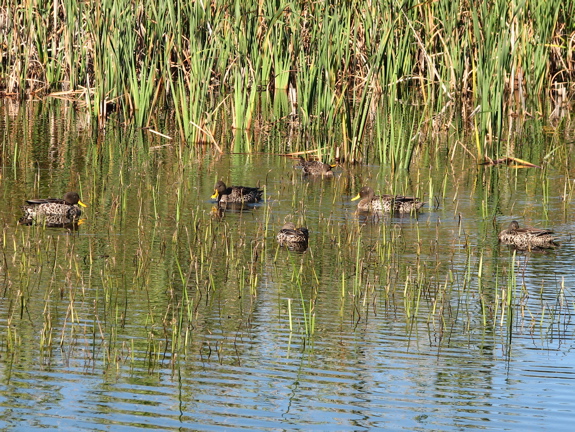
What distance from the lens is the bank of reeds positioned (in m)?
15.7

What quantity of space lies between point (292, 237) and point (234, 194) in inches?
92.3

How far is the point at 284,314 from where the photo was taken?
8148 mm

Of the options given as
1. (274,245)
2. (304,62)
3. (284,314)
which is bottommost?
(284,314)

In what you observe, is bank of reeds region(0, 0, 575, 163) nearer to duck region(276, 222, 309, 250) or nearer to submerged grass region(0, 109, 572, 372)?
submerged grass region(0, 109, 572, 372)

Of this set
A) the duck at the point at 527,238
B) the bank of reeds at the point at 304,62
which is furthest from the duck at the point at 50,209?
the duck at the point at 527,238

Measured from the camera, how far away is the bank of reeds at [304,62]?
15.7 metres

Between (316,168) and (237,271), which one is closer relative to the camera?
(237,271)

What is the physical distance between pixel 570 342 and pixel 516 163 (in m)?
8.47

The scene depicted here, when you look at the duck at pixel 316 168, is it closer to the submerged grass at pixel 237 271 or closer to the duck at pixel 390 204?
the submerged grass at pixel 237 271

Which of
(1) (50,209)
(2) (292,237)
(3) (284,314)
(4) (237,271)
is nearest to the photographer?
(3) (284,314)

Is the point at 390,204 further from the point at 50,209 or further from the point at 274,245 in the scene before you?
the point at 50,209

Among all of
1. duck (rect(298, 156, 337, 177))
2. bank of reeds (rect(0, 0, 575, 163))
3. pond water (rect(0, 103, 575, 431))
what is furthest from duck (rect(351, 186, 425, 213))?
duck (rect(298, 156, 337, 177))

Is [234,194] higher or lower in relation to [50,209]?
higher

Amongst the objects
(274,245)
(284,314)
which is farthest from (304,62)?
(284,314)
